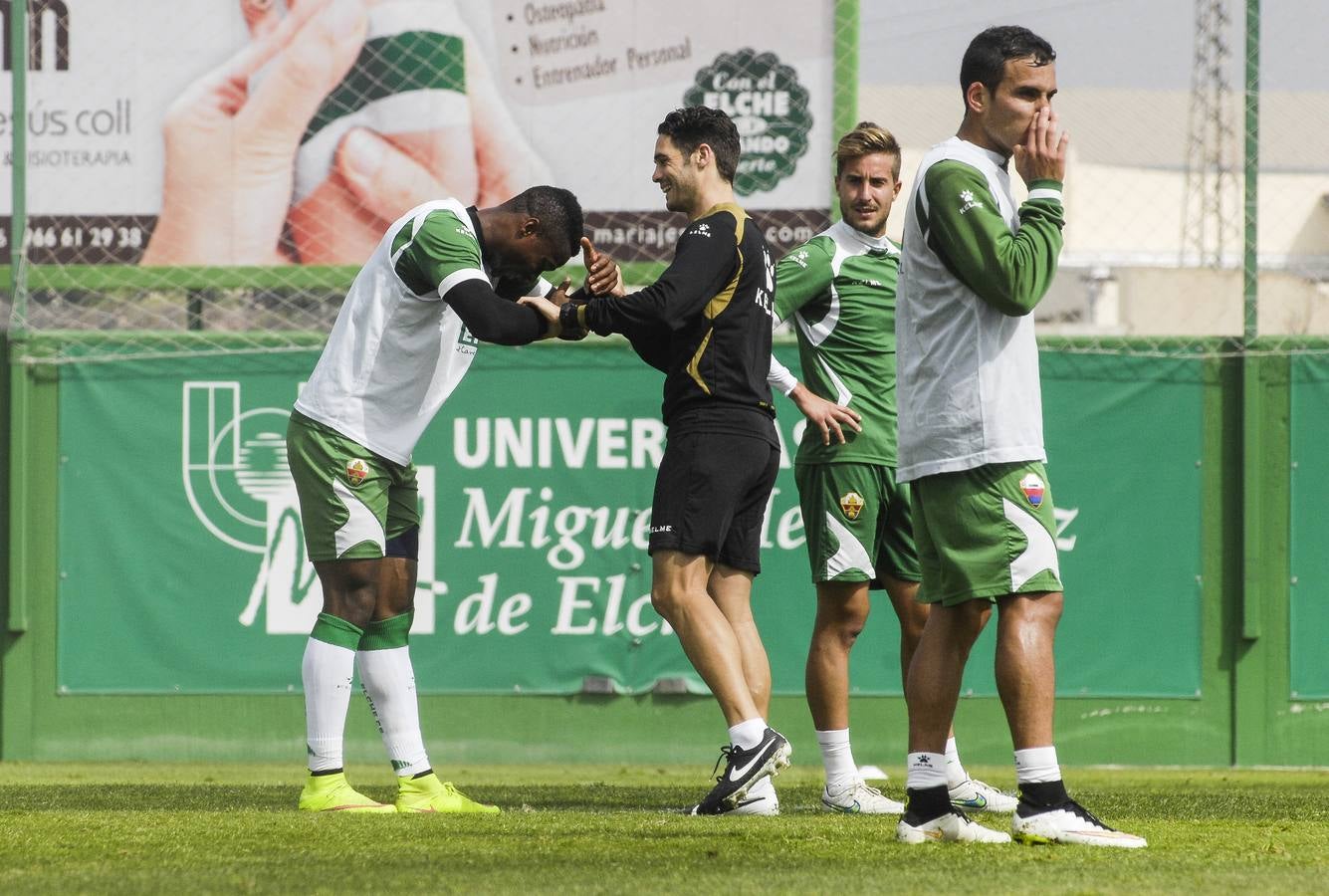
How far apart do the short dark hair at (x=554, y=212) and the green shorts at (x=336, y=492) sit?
2.76 feet

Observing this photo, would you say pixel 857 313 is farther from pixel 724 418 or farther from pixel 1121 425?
pixel 1121 425

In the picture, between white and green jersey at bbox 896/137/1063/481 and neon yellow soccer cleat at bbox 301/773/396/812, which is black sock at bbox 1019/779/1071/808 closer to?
white and green jersey at bbox 896/137/1063/481

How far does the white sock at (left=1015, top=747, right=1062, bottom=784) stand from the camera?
3812 millimetres

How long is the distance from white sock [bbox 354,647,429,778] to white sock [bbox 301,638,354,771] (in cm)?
16

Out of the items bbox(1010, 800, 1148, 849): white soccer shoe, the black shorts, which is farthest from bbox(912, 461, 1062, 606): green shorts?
the black shorts

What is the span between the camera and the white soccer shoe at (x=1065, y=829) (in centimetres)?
379

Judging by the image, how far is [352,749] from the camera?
7848 millimetres

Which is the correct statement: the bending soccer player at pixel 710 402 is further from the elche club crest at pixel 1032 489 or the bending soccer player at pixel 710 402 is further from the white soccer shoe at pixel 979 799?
the elche club crest at pixel 1032 489

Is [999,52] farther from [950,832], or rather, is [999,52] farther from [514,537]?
[514,537]

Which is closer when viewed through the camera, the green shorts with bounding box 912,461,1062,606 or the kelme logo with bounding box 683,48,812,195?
the green shorts with bounding box 912,461,1062,606

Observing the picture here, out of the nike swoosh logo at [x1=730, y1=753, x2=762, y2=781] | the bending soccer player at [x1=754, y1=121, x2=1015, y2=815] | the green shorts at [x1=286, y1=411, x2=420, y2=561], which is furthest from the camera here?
the bending soccer player at [x1=754, y1=121, x2=1015, y2=815]

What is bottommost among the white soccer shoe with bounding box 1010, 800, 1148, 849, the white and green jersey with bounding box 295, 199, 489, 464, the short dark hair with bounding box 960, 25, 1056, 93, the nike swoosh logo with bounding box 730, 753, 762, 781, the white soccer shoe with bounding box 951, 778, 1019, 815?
the white soccer shoe with bounding box 951, 778, 1019, 815

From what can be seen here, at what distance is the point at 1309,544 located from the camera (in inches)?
303

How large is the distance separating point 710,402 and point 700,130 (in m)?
0.80
